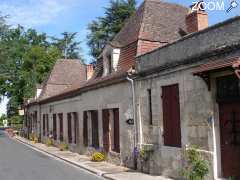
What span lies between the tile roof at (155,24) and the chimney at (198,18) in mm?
3020

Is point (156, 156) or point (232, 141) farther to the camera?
point (156, 156)

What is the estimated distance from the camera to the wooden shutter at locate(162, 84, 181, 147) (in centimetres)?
1408

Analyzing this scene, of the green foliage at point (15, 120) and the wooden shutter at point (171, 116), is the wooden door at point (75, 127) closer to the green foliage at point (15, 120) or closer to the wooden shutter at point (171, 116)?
the wooden shutter at point (171, 116)

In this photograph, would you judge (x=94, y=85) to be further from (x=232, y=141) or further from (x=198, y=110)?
(x=232, y=141)

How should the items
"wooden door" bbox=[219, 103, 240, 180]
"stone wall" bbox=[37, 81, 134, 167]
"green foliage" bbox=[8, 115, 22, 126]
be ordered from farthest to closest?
"green foliage" bbox=[8, 115, 22, 126] < "stone wall" bbox=[37, 81, 134, 167] < "wooden door" bbox=[219, 103, 240, 180]

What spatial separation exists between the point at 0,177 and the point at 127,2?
39910 mm

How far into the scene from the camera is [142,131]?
16.8 m

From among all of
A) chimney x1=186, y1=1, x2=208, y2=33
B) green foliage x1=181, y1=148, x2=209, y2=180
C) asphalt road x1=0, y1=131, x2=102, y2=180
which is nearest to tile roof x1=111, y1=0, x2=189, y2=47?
chimney x1=186, y1=1, x2=208, y2=33

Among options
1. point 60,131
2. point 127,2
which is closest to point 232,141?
point 60,131

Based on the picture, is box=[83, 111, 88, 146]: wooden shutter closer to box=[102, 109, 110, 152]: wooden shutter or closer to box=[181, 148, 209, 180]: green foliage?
box=[102, 109, 110, 152]: wooden shutter

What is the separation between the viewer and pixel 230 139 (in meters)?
11.4

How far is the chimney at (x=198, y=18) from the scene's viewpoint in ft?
51.4

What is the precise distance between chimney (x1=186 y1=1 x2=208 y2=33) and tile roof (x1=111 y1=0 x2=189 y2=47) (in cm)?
302

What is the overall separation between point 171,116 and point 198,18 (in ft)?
12.1
